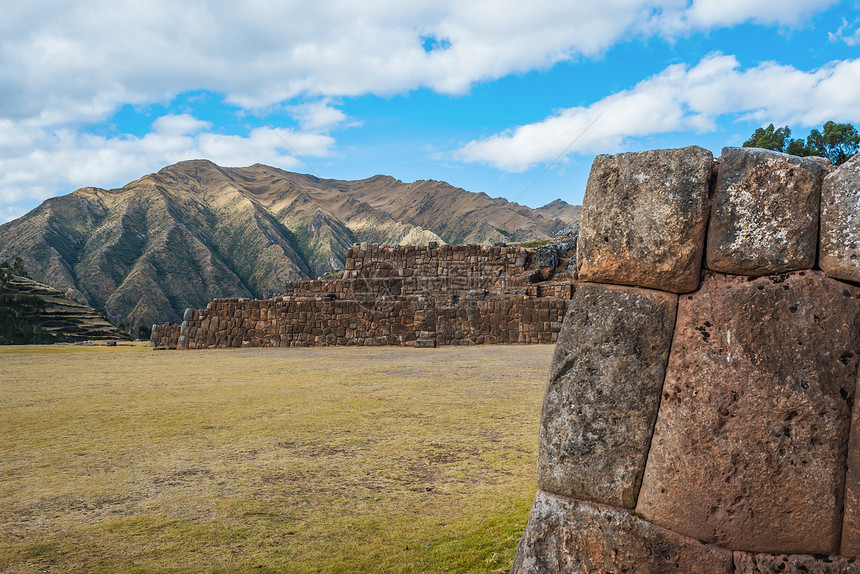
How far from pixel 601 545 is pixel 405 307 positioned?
17791mm

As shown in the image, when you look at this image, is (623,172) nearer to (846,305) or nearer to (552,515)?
(846,305)

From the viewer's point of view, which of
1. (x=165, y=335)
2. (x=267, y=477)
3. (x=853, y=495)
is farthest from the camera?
(x=165, y=335)

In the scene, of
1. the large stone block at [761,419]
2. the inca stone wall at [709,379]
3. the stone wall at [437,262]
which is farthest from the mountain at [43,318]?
the large stone block at [761,419]

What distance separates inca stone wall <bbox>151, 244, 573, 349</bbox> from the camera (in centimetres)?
1952

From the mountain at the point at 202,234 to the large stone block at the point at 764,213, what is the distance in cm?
7603

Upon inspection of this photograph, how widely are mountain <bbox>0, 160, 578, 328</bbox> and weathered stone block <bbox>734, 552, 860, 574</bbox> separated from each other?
76.2m

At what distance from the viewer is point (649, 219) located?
284 centimetres

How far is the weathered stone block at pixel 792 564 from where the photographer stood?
249 centimetres

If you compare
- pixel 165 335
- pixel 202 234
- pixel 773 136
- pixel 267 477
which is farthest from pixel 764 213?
pixel 202 234

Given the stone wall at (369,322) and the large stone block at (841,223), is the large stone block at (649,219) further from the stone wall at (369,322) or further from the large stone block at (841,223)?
the stone wall at (369,322)

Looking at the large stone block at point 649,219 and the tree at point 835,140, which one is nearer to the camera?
the large stone block at point 649,219

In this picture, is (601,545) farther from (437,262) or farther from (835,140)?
(835,140)

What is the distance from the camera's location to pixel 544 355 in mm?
14703

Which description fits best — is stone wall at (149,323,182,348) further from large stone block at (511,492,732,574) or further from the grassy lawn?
large stone block at (511,492,732,574)
